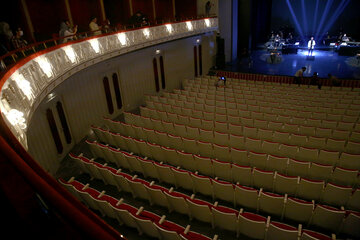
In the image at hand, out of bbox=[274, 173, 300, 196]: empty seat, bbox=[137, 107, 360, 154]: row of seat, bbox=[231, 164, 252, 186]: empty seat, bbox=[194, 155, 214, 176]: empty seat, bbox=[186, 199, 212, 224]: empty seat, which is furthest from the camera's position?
bbox=[137, 107, 360, 154]: row of seat

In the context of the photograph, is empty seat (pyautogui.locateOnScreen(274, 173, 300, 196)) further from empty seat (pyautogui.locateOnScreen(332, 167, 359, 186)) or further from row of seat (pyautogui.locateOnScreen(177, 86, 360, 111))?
row of seat (pyautogui.locateOnScreen(177, 86, 360, 111))

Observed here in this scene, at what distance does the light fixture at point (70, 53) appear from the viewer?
7527 millimetres

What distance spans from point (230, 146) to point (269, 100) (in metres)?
4.50

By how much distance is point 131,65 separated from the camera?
13.0 meters

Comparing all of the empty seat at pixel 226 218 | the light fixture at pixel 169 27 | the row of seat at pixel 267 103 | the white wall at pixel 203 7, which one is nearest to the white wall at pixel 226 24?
the white wall at pixel 203 7

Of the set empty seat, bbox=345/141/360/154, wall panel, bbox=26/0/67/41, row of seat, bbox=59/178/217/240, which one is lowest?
empty seat, bbox=345/141/360/154

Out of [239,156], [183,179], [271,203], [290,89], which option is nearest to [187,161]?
[183,179]

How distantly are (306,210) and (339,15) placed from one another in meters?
Answer: 22.4

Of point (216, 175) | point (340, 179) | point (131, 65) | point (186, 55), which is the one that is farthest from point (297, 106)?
point (186, 55)

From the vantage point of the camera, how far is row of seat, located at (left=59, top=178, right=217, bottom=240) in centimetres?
368

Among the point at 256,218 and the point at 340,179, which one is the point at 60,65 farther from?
the point at 340,179

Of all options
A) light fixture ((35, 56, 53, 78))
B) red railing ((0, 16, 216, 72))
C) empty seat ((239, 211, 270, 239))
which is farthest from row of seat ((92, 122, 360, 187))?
red railing ((0, 16, 216, 72))

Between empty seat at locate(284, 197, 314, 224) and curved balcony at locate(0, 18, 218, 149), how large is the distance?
4395 mm

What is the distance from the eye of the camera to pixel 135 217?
4074mm
